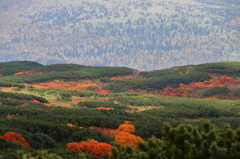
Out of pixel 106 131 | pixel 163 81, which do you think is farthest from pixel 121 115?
pixel 163 81

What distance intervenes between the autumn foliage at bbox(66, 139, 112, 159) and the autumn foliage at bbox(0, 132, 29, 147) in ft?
18.3

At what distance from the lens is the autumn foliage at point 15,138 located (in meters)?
49.7

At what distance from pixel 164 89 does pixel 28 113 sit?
81.1m

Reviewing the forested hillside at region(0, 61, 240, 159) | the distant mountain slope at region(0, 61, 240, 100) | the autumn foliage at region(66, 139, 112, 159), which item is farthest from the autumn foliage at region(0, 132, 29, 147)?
A: the distant mountain slope at region(0, 61, 240, 100)

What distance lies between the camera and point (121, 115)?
8706cm

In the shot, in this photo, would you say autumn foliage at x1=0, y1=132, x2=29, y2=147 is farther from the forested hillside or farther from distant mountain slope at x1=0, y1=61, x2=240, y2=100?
distant mountain slope at x1=0, y1=61, x2=240, y2=100

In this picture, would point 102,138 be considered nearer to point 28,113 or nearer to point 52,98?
point 28,113

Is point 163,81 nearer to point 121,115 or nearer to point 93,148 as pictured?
point 121,115

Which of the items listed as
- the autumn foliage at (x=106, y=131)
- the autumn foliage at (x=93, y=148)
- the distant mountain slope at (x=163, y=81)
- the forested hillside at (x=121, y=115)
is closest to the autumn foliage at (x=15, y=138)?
the forested hillside at (x=121, y=115)

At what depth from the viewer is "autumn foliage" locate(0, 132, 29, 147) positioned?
49.7m

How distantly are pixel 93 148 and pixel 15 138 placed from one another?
9.50 meters

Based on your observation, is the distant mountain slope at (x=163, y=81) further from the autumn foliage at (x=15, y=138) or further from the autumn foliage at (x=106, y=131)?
the autumn foliage at (x=15, y=138)

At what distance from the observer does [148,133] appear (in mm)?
63219

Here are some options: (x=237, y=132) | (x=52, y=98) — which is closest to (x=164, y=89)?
(x=52, y=98)
